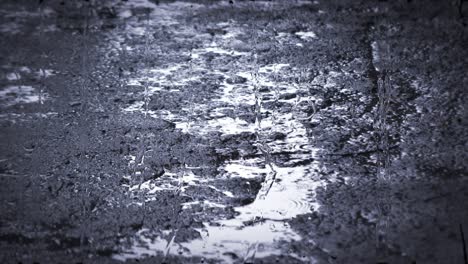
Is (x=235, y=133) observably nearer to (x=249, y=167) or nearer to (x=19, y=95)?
(x=249, y=167)

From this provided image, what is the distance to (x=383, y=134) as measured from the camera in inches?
79.6

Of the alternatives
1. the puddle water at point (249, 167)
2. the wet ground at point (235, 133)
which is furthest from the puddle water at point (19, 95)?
the puddle water at point (249, 167)

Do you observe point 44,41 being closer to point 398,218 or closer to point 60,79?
point 60,79

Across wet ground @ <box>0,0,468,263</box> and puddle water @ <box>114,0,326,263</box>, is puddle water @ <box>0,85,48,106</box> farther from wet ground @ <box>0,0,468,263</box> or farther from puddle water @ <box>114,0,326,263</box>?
puddle water @ <box>114,0,326,263</box>

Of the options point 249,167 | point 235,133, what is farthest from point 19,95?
point 249,167

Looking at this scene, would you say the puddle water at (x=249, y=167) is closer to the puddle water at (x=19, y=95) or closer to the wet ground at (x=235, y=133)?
the wet ground at (x=235, y=133)

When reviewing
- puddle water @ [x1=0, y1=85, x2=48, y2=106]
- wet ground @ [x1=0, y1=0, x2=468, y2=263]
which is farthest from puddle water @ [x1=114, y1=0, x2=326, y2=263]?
puddle water @ [x1=0, y1=85, x2=48, y2=106]

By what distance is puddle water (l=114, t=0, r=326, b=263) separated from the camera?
5.27ft

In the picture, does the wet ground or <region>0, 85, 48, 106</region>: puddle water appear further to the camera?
<region>0, 85, 48, 106</region>: puddle water

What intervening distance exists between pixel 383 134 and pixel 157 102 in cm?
86

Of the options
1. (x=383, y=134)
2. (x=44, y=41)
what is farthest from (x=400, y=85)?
(x=44, y=41)

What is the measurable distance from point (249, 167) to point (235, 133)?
21cm

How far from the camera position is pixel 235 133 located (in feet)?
6.77

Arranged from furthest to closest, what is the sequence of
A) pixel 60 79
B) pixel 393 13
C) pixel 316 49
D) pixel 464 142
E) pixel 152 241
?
pixel 393 13 < pixel 316 49 < pixel 60 79 < pixel 464 142 < pixel 152 241
